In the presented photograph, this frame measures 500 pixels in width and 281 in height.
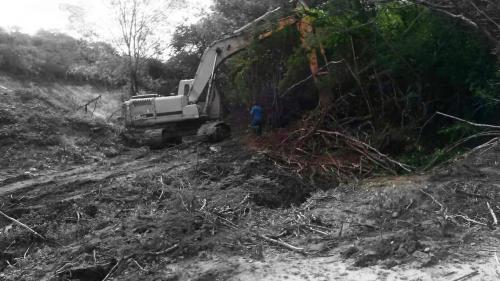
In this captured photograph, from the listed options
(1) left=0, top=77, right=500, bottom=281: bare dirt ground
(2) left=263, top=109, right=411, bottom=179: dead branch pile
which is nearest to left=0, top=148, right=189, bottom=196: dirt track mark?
(1) left=0, top=77, right=500, bottom=281: bare dirt ground

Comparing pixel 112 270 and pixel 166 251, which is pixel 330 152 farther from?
pixel 112 270

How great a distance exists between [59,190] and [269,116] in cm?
626

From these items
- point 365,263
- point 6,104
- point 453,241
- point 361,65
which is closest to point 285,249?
point 365,263

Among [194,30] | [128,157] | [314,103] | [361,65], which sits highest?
[194,30]

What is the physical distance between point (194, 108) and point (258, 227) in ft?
27.1

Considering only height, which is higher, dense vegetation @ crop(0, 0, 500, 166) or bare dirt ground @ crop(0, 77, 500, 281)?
dense vegetation @ crop(0, 0, 500, 166)

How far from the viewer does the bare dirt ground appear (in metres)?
5.07

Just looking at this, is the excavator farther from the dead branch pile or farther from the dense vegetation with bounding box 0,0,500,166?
the dead branch pile

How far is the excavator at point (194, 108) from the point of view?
14109mm

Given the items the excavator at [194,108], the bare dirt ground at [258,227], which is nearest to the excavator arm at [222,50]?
the excavator at [194,108]

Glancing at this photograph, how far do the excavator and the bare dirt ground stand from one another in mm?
4821

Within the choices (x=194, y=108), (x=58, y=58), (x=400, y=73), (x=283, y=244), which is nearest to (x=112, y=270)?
(x=283, y=244)

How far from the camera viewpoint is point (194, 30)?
23656 millimetres

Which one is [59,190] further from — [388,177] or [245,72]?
[245,72]
